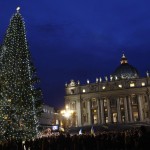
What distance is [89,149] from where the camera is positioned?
20.5 meters

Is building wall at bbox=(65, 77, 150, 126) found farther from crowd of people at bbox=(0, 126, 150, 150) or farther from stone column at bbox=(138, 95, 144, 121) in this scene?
crowd of people at bbox=(0, 126, 150, 150)

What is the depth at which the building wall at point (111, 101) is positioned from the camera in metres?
88.2

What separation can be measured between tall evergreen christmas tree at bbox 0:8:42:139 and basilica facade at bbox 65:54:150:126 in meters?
64.9

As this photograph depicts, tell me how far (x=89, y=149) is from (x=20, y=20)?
42.5 ft

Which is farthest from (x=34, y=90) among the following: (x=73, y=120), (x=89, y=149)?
(x=73, y=120)

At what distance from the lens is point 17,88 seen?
2447 centimetres

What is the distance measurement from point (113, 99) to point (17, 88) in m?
70.6

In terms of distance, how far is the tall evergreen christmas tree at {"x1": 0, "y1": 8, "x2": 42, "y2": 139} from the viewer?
78.8 feet

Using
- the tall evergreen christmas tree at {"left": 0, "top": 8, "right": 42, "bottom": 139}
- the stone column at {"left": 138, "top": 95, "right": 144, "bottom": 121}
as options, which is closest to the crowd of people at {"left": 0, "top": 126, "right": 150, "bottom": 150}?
the tall evergreen christmas tree at {"left": 0, "top": 8, "right": 42, "bottom": 139}

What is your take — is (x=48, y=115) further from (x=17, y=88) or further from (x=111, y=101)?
(x=17, y=88)

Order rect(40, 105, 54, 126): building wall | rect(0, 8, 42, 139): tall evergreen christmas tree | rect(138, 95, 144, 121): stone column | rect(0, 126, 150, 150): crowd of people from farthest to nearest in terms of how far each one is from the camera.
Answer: rect(40, 105, 54, 126): building wall < rect(138, 95, 144, 121): stone column < rect(0, 8, 42, 139): tall evergreen christmas tree < rect(0, 126, 150, 150): crowd of people

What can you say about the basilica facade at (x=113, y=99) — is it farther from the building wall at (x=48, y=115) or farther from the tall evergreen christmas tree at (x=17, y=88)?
the tall evergreen christmas tree at (x=17, y=88)

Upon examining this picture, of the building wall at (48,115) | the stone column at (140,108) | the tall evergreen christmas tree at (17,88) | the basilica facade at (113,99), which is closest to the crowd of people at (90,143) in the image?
the tall evergreen christmas tree at (17,88)

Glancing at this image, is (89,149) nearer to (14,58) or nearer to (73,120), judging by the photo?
(14,58)
